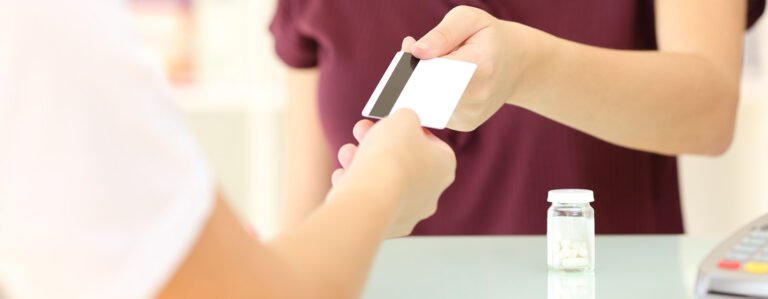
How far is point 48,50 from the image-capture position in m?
0.41

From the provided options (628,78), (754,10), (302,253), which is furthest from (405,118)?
(754,10)

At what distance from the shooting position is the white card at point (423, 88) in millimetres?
774

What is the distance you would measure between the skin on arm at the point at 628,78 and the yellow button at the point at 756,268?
0.89ft

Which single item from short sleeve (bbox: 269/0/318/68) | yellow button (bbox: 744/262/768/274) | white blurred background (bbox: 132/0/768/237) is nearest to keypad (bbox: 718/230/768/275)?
yellow button (bbox: 744/262/768/274)

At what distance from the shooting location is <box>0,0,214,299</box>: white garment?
0.41 metres

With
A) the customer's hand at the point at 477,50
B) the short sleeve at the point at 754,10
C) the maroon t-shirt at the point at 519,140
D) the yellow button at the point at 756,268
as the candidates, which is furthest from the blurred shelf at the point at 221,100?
the yellow button at the point at 756,268

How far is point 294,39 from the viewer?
4.49 feet

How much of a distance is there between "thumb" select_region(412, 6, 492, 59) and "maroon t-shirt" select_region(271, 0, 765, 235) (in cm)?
32

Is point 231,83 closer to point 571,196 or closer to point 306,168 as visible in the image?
point 306,168

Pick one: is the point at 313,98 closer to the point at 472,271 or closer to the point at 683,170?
the point at 472,271

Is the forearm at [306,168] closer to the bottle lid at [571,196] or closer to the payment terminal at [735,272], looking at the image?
the bottle lid at [571,196]

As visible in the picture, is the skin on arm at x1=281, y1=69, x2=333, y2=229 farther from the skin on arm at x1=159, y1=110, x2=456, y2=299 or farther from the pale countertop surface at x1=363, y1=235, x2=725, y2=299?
the skin on arm at x1=159, y1=110, x2=456, y2=299

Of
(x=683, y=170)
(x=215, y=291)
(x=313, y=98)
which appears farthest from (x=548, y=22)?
(x=683, y=170)

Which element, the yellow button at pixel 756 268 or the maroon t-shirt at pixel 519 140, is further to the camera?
the maroon t-shirt at pixel 519 140
